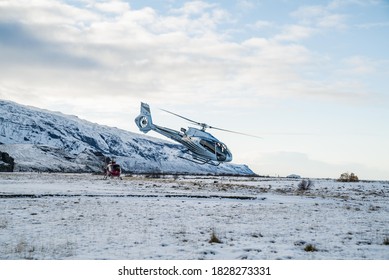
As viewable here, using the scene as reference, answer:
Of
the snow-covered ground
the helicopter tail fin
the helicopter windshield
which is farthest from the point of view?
the helicopter tail fin

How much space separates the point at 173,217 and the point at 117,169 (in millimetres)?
49051

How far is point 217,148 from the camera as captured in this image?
51.7 metres

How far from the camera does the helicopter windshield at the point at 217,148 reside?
51.6 metres

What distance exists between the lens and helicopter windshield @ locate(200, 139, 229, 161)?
51.6 m

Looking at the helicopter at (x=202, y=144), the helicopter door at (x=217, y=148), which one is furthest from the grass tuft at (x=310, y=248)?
the helicopter door at (x=217, y=148)

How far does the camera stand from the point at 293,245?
11.8 metres

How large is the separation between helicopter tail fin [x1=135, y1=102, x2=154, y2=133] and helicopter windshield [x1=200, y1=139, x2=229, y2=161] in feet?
48.4

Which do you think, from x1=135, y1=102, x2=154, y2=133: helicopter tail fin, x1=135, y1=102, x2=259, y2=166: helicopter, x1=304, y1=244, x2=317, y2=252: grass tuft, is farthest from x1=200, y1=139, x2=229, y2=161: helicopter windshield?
x1=304, y1=244, x2=317, y2=252: grass tuft

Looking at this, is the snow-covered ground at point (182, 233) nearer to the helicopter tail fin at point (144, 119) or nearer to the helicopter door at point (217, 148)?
the helicopter door at point (217, 148)

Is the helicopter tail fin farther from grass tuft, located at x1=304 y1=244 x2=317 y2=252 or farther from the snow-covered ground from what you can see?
grass tuft, located at x1=304 y1=244 x2=317 y2=252

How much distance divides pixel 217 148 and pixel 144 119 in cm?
1899

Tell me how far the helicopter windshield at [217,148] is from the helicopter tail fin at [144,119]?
581 inches

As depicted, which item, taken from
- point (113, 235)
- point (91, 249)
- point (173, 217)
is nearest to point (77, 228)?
point (113, 235)
